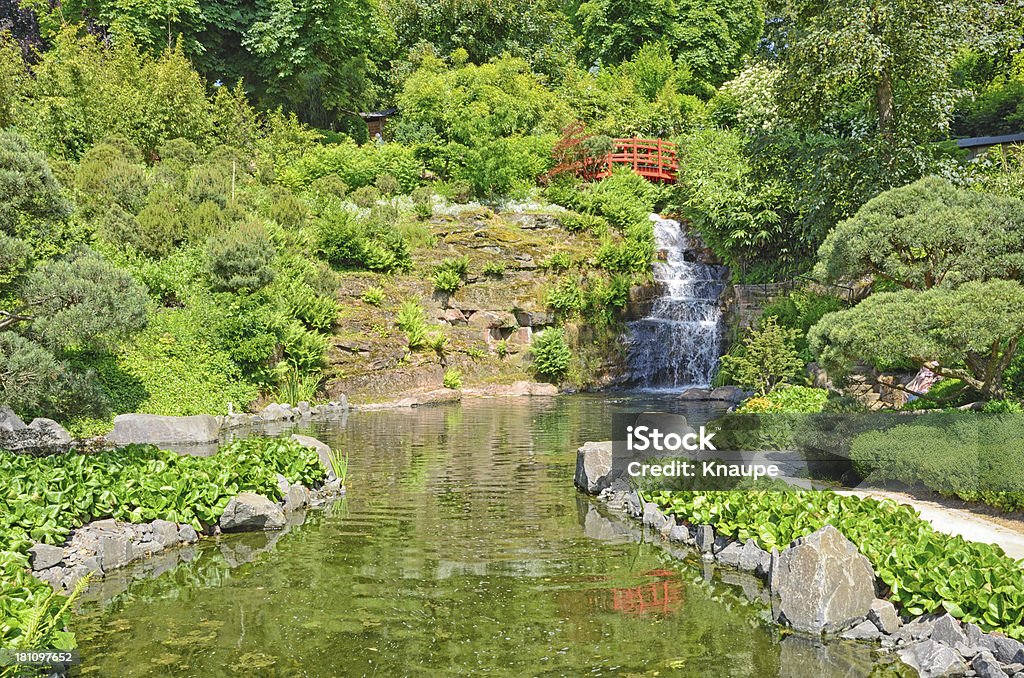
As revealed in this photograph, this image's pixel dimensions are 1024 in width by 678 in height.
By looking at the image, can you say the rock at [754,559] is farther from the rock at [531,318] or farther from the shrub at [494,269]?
the shrub at [494,269]

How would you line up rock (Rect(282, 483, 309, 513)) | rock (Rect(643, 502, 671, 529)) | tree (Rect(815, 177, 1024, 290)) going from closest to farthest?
1. rock (Rect(643, 502, 671, 529))
2. rock (Rect(282, 483, 309, 513))
3. tree (Rect(815, 177, 1024, 290))

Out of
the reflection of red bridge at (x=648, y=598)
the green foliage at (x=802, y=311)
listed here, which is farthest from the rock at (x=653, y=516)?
the green foliage at (x=802, y=311)

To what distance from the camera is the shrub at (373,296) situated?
23.9 m

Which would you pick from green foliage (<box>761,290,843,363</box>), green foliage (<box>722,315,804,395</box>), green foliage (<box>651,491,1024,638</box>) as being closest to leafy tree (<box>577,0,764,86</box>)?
green foliage (<box>761,290,843,363</box>)

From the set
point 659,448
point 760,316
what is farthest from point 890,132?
point 659,448

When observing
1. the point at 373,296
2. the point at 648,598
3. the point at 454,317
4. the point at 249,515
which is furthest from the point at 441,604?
the point at 454,317

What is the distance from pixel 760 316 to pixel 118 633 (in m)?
19.0

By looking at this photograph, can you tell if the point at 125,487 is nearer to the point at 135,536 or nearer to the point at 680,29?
the point at 135,536

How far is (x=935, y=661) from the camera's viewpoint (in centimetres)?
548

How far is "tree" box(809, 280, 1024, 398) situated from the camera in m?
9.20

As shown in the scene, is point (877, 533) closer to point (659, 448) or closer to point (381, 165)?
point (659, 448)

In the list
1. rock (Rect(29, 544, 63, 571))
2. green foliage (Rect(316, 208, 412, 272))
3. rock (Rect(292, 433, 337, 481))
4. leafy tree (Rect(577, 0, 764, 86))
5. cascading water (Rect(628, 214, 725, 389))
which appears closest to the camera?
rock (Rect(29, 544, 63, 571))

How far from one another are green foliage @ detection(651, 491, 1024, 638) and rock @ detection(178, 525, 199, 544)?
17.3 ft

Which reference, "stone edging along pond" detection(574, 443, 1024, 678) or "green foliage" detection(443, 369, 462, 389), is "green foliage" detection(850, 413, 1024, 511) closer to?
"stone edging along pond" detection(574, 443, 1024, 678)
